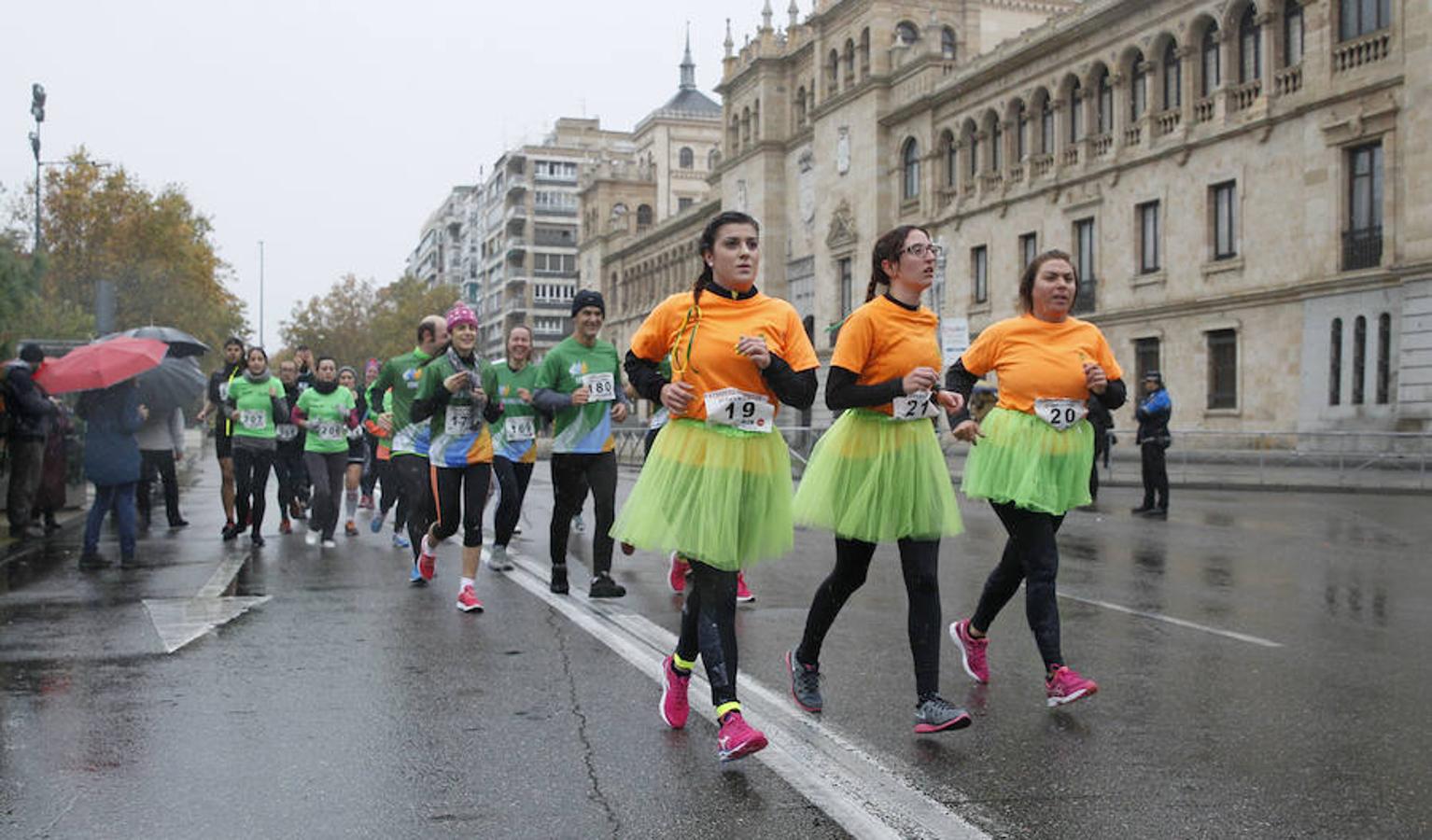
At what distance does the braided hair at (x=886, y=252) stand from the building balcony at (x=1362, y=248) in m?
26.8

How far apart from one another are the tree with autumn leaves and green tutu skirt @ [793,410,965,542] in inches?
3915

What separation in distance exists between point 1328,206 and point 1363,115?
6.59 ft

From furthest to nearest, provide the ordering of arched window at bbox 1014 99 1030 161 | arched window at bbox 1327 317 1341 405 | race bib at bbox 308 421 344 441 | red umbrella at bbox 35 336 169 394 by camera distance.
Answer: arched window at bbox 1014 99 1030 161, arched window at bbox 1327 317 1341 405, race bib at bbox 308 421 344 441, red umbrella at bbox 35 336 169 394

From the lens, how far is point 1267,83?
106 ft

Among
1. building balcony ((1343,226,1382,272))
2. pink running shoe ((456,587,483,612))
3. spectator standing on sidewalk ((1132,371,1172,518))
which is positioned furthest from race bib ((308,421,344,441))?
building balcony ((1343,226,1382,272))

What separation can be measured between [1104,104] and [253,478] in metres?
30.4

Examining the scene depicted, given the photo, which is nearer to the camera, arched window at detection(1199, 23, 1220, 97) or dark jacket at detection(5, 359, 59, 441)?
dark jacket at detection(5, 359, 59, 441)

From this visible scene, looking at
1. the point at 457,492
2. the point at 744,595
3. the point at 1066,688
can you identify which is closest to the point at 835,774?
the point at 1066,688

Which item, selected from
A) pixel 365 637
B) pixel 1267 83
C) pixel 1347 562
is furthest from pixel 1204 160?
pixel 365 637

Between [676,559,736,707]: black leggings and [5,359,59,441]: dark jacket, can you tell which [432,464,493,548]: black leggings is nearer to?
[676,559,736,707]: black leggings

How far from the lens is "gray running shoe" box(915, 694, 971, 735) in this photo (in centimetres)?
524

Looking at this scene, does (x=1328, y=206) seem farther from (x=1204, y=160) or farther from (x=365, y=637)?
(x=365, y=637)

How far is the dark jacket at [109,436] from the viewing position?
1148 cm

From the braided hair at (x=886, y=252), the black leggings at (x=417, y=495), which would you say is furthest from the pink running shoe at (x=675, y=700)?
the black leggings at (x=417, y=495)
